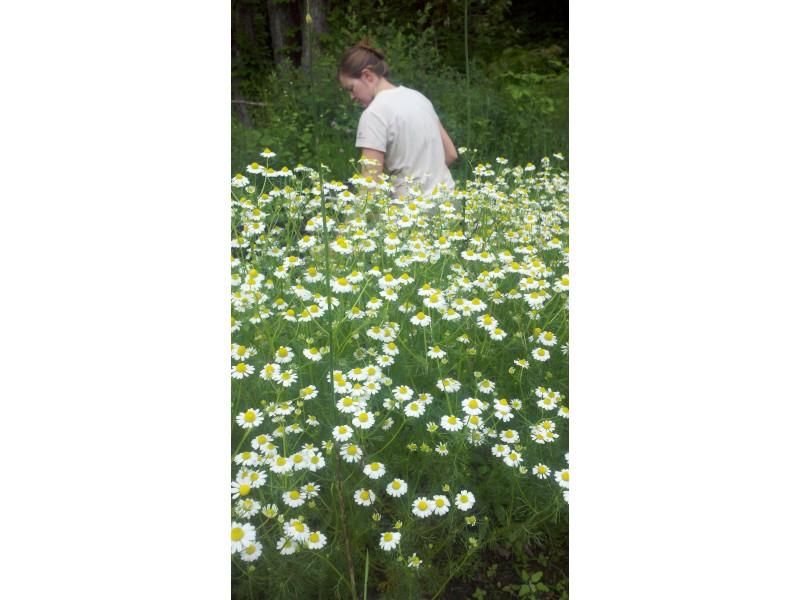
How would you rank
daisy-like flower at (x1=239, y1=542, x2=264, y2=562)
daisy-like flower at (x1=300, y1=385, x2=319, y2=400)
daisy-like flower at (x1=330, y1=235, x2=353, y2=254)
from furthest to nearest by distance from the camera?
daisy-like flower at (x1=330, y1=235, x2=353, y2=254), daisy-like flower at (x1=300, y1=385, x2=319, y2=400), daisy-like flower at (x1=239, y1=542, x2=264, y2=562)

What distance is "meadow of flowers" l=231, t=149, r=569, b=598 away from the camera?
1.04 metres

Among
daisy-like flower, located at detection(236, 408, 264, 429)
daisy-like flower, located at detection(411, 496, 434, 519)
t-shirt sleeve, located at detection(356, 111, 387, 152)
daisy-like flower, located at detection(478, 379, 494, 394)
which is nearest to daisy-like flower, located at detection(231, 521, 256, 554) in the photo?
daisy-like flower, located at detection(236, 408, 264, 429)

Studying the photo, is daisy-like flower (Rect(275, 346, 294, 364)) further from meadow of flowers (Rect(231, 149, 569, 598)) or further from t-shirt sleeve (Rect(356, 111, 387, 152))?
t-shirt sleeve (Rect(356, 111, 387, 152))

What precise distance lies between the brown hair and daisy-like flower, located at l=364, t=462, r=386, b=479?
707 mm

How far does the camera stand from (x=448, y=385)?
119cm

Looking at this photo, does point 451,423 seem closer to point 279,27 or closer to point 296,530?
point 296,530

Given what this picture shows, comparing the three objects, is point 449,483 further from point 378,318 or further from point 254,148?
point 254,148

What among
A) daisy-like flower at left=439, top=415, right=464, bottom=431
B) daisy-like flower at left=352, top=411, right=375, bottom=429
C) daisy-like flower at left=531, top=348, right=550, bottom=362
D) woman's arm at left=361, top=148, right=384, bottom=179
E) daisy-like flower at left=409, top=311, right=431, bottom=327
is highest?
woman's arm at left=361, top=148, right=384, bottom=179

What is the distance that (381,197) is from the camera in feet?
4.57

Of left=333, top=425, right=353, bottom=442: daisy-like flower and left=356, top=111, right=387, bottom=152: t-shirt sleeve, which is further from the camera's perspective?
left=356, top=111, right=387, bottom=152: t-shirt sleeve

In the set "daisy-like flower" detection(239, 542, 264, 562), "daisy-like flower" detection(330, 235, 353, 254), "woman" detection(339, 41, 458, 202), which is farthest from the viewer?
"daisy-like flower" detection(330, 235, 353, 254)

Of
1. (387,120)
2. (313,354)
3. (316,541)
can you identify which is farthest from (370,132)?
(316,541)

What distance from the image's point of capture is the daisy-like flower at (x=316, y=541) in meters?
1.02
